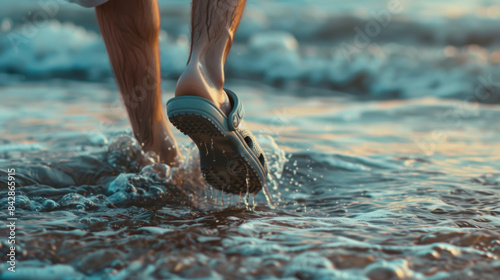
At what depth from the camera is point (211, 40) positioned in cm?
187

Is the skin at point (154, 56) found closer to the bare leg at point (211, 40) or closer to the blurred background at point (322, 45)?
the bare leg at point (211, 40)

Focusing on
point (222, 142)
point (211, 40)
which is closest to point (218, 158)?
point (222, 142)

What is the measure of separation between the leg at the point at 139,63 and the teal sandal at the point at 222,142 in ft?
1.42

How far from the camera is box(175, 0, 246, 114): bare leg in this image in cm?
183

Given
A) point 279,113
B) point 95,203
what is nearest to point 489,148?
point 279,113

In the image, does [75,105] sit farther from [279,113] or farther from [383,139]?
[383,139]

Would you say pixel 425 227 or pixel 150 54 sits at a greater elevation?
pixel 150 54

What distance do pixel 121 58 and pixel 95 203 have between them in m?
0.63

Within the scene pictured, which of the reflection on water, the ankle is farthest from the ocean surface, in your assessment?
the ankle

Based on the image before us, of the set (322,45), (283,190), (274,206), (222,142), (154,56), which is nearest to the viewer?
(222,142)

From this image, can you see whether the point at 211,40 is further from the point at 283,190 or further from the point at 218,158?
the point at 283,190

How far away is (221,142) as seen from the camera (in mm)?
1881

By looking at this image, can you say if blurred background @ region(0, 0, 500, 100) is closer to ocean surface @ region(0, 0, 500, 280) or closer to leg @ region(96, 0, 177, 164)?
ocean surface @ region(0, 0, 500, 280)

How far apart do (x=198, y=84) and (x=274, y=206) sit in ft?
2.19
